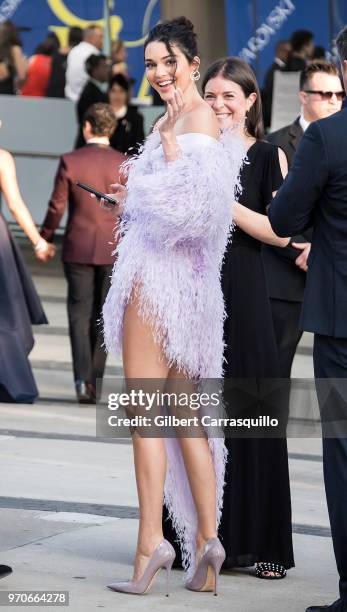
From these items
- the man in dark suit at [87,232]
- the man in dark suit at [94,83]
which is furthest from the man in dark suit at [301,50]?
the man in dark suit at [87,232]

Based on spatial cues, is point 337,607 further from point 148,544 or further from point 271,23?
point 271,23

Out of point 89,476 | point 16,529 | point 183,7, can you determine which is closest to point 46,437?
point 89,476

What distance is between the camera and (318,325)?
4664 mm

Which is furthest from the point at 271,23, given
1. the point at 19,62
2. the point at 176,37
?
the point at 176,37

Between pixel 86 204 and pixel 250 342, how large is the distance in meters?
4.72

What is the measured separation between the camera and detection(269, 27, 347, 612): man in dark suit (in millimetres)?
4574

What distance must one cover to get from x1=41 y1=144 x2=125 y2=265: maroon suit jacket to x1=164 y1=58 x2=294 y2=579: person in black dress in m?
4.31

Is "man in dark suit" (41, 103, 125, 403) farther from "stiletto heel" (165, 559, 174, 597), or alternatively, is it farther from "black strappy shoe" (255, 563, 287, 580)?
→ "stiletto heel" (165, 559, 174, 597)

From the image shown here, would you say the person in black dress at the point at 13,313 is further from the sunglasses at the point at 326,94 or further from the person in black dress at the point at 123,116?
the person in black dress at the point at 123,116

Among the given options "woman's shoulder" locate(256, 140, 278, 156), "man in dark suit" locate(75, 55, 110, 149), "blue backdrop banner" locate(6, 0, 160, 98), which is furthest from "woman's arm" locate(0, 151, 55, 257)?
"blue backdrop banner" locate(6, 0, 160, 98)

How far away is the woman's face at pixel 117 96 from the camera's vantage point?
1642 centimetres

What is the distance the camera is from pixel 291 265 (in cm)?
762

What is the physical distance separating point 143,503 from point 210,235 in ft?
3.10

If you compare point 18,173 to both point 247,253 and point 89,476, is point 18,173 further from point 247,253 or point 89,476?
point 247,253
